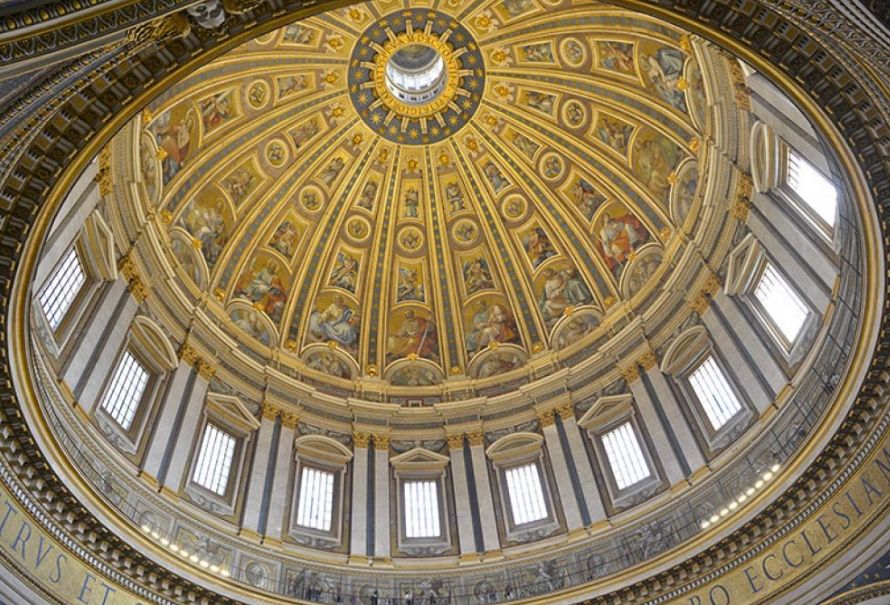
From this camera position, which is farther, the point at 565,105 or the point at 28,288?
the point at 565,105

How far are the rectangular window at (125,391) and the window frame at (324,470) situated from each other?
5.02 meters

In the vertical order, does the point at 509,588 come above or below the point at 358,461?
below

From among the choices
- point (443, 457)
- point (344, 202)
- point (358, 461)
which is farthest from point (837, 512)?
point (344, 202)

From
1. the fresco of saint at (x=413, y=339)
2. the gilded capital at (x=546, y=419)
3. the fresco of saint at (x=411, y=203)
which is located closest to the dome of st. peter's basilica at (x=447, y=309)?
the gilded capital at (x=546, y=419)

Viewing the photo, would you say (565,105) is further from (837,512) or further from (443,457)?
(837,512)

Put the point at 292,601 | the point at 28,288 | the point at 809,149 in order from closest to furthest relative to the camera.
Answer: the point at 28,288
the point at 809,149
the point at 292,601

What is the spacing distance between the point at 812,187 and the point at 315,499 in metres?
15.5

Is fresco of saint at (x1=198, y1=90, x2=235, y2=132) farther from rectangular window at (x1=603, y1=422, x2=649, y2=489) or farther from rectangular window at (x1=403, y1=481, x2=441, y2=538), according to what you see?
rectangular window at (x1=603, y1=422, x2=649, y2=489)

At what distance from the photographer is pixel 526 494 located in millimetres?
23422

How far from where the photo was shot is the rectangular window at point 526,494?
22.8 m

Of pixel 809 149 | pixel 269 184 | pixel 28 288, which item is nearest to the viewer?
pixel 28 288

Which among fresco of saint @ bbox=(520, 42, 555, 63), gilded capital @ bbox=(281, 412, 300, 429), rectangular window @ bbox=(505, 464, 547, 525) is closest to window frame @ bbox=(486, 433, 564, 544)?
rectangular window @ bbox=(505, 464, 547, 525)

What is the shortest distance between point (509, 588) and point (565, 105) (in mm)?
17711

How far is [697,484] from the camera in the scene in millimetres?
19969
